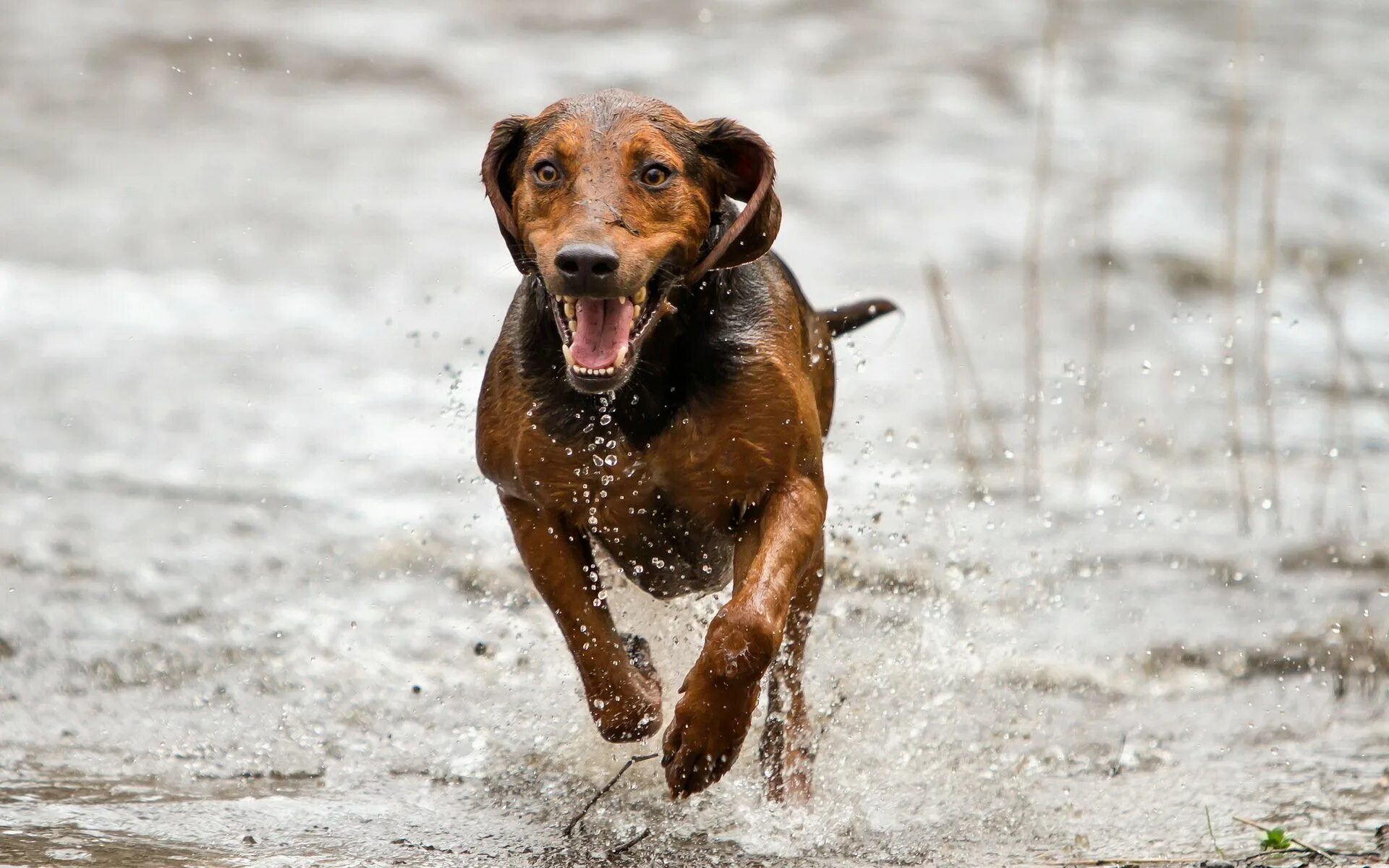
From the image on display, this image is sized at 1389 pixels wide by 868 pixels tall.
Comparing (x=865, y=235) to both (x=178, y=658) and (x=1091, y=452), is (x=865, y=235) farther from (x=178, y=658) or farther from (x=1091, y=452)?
(x=178, y=658)

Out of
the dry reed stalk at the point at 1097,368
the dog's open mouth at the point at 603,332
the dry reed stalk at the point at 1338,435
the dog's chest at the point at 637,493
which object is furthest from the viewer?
the dry reed stalk at the point at 1097,368

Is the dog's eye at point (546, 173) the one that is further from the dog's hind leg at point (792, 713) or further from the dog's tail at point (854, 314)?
the dog's tail at point (854, 314)

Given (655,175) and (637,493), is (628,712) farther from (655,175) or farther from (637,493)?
(655,175)

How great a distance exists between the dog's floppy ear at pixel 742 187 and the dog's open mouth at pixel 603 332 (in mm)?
209

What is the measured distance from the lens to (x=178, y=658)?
220 inches

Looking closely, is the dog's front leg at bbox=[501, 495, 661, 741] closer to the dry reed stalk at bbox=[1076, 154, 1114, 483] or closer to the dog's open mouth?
the dog's open mouth

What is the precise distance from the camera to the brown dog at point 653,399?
355 centimetres

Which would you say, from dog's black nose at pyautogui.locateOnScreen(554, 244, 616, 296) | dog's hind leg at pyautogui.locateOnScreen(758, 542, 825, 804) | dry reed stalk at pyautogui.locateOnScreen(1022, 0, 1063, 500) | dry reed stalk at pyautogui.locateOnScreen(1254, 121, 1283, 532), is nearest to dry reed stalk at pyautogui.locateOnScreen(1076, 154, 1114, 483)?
dry reed stalk at pyautogui.locateOnScreen(1022, 0, 1063, 500)

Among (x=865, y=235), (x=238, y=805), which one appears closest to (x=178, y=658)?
(x=238, y=805)

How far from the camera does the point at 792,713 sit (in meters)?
4.58

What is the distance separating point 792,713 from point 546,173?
1760mm

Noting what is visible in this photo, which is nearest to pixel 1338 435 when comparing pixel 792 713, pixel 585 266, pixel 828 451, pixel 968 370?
pixel 968 370

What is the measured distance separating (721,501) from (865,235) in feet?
26.7

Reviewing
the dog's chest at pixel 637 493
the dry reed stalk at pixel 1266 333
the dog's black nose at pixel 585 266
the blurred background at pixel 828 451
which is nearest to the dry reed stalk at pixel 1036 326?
the blurred background at pixel 828 451
